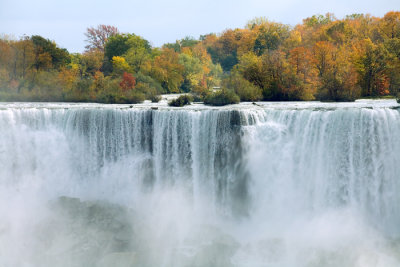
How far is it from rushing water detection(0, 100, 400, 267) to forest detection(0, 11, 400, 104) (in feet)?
22.5

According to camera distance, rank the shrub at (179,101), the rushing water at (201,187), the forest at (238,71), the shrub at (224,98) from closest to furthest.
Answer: the rushing water at (201,187)
the shrub at (179,101)
the shrub at (224,98)
the forest at (238,71)

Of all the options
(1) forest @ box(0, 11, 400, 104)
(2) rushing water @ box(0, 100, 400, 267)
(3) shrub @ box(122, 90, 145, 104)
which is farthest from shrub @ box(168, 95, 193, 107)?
(2) rushing water @ box(0, 100, 400, 267)

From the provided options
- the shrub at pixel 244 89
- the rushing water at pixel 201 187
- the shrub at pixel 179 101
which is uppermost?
the shrub at pixel 244 89

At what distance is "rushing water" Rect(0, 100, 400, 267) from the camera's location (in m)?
13.6

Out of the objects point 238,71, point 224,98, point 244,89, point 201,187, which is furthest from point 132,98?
point 201,187

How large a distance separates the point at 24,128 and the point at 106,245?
654 centimetres

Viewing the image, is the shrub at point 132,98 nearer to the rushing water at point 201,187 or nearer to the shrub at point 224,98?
the shrub at point 224,98

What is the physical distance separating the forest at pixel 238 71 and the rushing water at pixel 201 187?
22.5ft

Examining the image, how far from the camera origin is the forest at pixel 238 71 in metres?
23.7

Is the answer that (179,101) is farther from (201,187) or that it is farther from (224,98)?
(201,187)

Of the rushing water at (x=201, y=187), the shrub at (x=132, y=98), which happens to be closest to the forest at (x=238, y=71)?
the shrub at (x=132, y=98)

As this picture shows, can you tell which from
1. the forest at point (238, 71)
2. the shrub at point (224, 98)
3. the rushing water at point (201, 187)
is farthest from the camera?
the forest at point (238, 71)

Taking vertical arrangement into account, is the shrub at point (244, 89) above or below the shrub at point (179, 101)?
above

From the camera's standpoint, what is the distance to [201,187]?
16016 mm
